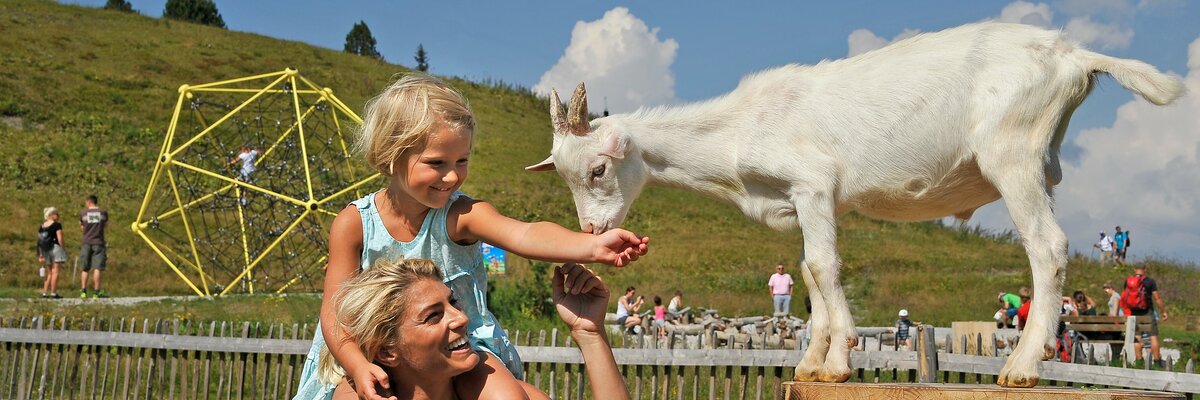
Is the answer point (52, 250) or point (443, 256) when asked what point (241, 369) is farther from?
point (52, 250)

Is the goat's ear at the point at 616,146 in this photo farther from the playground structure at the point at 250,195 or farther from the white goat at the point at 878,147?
the playground structure at the point at 250,195

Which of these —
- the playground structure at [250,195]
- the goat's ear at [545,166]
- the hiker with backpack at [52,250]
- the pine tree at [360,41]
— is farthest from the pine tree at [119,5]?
the goat's ear at [545,166]

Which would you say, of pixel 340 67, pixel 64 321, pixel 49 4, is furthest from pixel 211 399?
pixel 49 4

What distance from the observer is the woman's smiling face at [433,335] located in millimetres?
3260

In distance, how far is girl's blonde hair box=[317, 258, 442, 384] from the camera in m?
3.24

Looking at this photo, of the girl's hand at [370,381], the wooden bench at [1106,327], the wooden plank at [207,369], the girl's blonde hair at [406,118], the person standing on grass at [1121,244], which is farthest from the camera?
the person standing on grass at [1121,244]

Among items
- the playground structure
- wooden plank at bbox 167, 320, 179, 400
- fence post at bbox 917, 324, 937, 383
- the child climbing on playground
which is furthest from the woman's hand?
the playground structure

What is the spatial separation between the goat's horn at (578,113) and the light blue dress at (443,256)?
3.09ft

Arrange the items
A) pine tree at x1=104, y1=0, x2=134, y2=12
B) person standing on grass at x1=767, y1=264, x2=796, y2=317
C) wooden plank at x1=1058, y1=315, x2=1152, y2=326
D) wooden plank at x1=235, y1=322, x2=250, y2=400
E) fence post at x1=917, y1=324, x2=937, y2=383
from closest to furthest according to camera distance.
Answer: fence post at x1=917, y1=324, x2=937, y2=383 < wooden plank at x1=235, y1=322, x2=250, y2=400 < wooden plank at x1=1058, y1=315, x2=1152, y2=326 < person standing on grass at x1=767, y1=264, x2=796, y2=317 < pine tree at x1=104, y1=0, x2=134, y2=12

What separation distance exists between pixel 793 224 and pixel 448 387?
1.73 m

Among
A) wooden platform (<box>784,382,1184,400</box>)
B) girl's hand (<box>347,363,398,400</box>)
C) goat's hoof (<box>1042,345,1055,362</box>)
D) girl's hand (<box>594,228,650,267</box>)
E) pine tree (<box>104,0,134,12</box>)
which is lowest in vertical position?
girl's hand (<box>347,363,398,400</box>)

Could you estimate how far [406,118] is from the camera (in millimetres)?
3436

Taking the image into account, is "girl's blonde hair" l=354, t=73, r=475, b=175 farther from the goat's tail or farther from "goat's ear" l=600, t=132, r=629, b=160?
the goat's tail

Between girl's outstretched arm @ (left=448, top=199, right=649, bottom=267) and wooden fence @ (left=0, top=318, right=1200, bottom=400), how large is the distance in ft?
17.6
